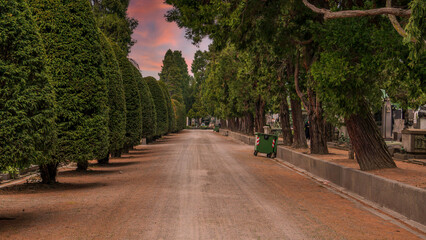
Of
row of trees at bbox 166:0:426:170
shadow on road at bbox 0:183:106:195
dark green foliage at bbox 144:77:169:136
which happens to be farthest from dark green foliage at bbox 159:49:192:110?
shadow on road at bbox 0:183:106:195

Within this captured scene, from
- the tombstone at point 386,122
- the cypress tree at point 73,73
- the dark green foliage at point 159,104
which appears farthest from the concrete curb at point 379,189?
the dark green foliage at point 159,104

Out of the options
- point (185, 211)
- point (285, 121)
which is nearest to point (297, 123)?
point (285, 121)

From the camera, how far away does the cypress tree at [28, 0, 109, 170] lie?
13844 mm

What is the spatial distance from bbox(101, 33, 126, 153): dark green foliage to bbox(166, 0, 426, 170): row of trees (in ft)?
11.2

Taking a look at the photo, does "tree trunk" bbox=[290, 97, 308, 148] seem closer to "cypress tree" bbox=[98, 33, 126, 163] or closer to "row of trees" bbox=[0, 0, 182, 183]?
"row of trees" bbox=[0, 0, 182, 183]

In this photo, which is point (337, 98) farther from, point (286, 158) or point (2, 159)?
point (286, 158)

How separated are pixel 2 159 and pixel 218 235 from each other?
4022 millimetres

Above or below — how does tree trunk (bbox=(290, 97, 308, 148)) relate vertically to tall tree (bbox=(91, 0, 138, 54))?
below

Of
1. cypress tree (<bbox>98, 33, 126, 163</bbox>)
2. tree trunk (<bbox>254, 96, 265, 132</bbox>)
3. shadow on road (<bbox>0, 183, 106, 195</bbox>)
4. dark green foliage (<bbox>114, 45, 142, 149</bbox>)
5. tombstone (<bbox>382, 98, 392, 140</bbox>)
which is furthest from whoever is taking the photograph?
tree trunk (<bbox>254, 96, 265, 132</bbox>)

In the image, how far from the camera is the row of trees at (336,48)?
31.4ft

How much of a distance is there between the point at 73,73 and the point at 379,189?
9.88 meters

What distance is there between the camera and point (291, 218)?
27.6ft

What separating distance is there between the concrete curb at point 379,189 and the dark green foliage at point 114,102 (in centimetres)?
904

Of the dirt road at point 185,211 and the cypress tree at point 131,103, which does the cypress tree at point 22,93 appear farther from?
the cypress tree at point 131,103
